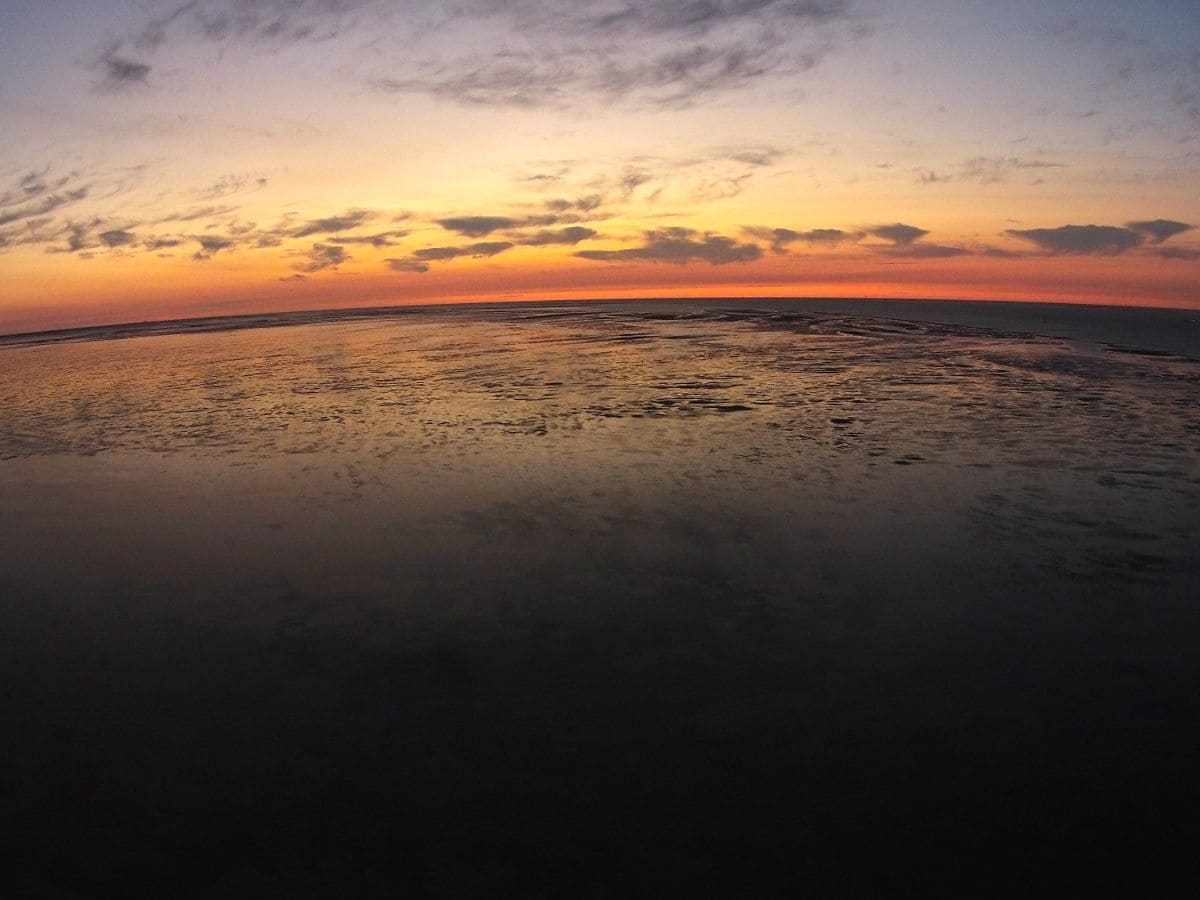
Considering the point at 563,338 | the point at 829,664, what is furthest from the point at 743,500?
the point at 563,338

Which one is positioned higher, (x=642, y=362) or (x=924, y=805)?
(x=642, y=362)

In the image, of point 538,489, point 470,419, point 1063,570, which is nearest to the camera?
point 1063,570

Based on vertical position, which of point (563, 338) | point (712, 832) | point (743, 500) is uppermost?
point (563, 338)

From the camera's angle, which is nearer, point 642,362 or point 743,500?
point 743,500

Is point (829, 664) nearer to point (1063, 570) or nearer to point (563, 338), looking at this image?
point (1063, 570)

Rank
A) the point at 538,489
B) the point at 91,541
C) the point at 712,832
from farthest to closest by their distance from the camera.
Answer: the point at 538,489
the point at 91,541
the point at 712,832

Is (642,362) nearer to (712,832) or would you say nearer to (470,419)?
(470,419)
